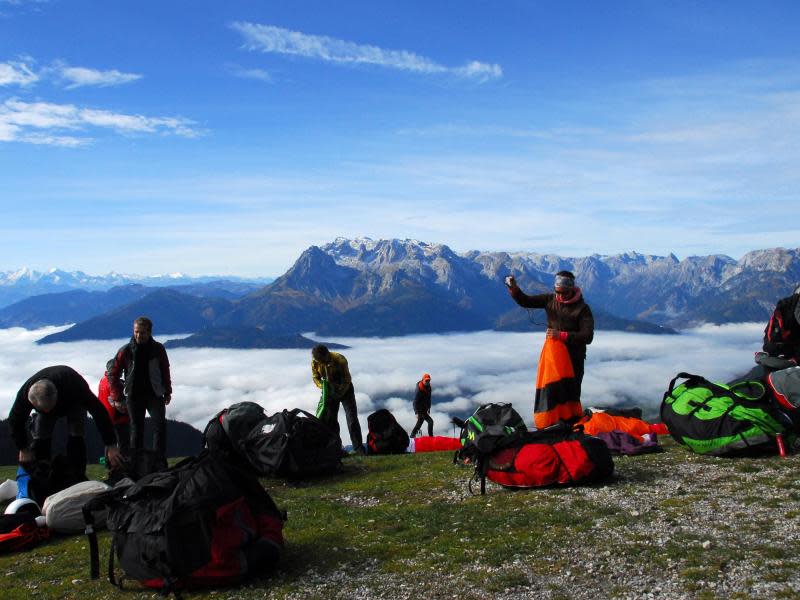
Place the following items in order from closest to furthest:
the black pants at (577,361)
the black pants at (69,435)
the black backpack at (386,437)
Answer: the black pants at (69,435)
the black pants at (577,361)
the black backpack at (386,437)

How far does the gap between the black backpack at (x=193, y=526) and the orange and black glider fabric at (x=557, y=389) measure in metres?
7.97

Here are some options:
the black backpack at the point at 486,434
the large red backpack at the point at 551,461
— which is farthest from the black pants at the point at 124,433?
the large red backpack at the point at 551,461

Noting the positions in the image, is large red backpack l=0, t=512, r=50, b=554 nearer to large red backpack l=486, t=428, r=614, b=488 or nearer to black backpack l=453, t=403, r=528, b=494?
black backpack l=453, t=403, r=528, b=494

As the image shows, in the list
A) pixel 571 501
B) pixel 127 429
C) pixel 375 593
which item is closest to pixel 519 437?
pixel 571 501

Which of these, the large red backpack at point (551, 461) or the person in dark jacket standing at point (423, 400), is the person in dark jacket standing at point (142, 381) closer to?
the large red backpack at point (551, 461)

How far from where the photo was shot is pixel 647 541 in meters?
8.54

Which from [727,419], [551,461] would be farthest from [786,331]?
[551,461]

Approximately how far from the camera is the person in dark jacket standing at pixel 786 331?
574 inches

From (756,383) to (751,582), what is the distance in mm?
7339

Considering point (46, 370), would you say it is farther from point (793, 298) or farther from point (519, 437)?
point (793, 298)

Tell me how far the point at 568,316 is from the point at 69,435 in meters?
11.1

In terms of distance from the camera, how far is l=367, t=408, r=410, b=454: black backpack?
20.8 meters

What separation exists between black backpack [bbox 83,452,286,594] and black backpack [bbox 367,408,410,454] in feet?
40.2

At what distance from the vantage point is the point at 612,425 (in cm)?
1750
